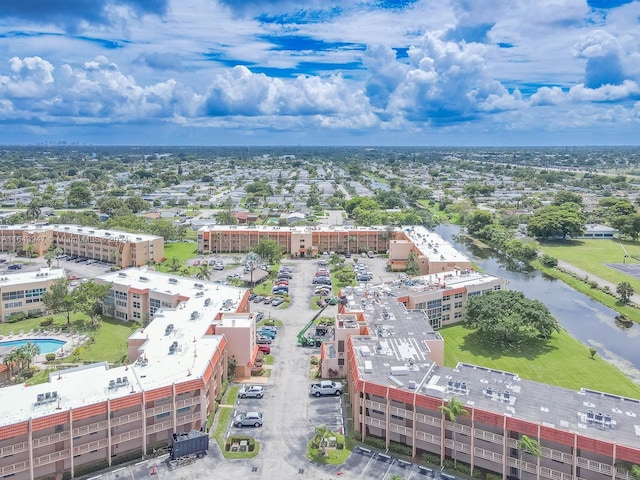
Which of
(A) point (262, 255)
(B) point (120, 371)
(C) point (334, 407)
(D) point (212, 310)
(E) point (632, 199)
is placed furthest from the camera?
(E) point (632, 199)

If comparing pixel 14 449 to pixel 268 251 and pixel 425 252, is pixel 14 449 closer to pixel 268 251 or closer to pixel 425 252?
pixel 268 251

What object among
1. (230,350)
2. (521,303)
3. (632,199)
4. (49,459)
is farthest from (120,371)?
(632,199)

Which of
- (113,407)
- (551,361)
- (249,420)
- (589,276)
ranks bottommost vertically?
(249,420)

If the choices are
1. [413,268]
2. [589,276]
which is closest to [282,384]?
[413,268]

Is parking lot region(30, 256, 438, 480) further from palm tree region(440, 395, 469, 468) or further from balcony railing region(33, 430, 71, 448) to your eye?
palm tree region(440, 395, 469, 468)

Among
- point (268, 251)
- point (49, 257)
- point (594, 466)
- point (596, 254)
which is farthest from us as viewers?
point (596, 254)

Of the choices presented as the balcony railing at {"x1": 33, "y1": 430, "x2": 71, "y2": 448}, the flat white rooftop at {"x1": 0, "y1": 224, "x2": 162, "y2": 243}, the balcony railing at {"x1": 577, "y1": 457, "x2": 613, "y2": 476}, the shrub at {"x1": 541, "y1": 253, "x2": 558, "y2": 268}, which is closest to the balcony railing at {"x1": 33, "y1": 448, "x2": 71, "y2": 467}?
the balcony railing at {"x1": 33, "y1": 430, "x2": 71, "y2": 448}

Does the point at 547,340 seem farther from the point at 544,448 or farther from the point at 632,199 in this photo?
the point at 632,199
